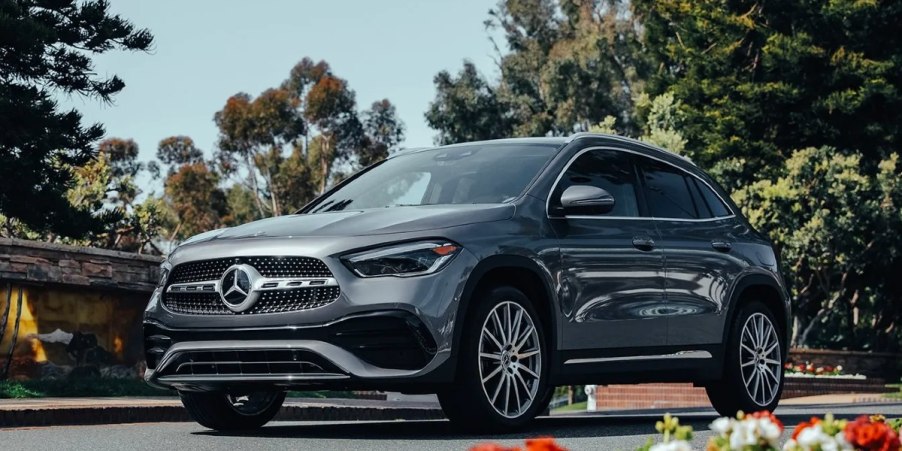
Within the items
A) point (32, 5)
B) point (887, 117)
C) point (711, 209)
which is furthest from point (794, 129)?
point (711, 209)

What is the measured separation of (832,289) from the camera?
38750 millimetres

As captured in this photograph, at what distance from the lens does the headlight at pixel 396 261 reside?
7477mm

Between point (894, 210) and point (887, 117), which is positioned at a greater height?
point (887, 117)

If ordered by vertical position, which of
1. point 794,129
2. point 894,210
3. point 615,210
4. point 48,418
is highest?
point 794,129

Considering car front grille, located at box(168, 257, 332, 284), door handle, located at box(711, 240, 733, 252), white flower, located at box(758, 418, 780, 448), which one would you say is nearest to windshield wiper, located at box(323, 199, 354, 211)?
car front grille, located at box(168, 257, 332, 284)

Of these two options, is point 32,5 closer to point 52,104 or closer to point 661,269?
point 52,104

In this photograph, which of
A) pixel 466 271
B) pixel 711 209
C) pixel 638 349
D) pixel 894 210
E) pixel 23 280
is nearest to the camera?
pixel 466 271

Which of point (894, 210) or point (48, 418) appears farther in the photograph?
point (894, 210)

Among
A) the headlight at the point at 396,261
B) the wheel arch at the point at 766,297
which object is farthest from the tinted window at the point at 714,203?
the headlight at the point at 396,261

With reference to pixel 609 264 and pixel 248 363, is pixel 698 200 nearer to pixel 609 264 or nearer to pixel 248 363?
pixel 609 264

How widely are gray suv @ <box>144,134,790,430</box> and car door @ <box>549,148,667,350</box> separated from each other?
0.01 m

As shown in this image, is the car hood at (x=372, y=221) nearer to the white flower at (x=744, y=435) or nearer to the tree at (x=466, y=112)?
the white flower at (x=744, y=435)

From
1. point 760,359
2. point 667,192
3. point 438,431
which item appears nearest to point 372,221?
point 438,431

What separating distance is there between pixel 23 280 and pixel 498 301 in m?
9.49
